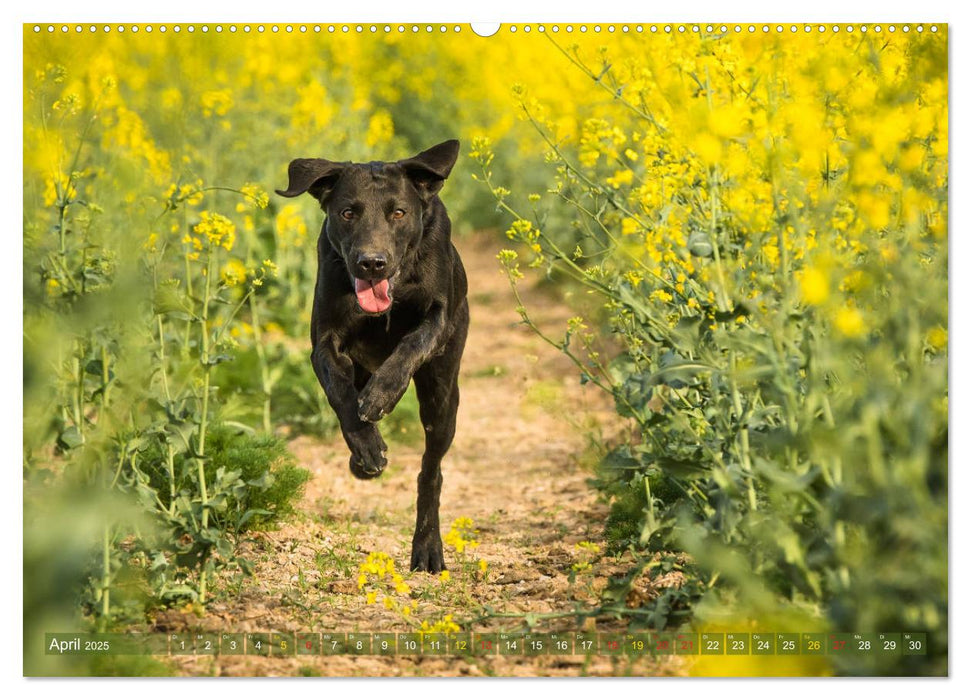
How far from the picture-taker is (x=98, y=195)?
4965mm

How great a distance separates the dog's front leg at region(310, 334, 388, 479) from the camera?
482 cm

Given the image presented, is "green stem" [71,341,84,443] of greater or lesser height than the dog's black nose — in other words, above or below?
below

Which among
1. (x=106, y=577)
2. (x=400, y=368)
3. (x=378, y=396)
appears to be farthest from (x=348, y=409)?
(x=106, y=577)

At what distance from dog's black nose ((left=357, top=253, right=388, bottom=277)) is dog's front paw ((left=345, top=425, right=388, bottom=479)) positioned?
25.6 inches

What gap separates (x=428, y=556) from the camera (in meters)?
5.52

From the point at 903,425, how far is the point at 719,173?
132cm

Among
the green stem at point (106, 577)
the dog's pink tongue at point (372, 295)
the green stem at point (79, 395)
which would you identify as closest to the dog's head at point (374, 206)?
the dog's pink tongue at point (372, 295)

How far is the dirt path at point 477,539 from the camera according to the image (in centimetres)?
366

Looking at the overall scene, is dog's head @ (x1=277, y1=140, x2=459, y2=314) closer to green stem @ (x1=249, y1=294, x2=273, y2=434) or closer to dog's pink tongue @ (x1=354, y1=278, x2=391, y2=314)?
dog's pink tongue @ (x1=354, y1=278, x2=391, y2=314)

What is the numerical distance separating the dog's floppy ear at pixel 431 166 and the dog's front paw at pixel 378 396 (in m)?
0.98

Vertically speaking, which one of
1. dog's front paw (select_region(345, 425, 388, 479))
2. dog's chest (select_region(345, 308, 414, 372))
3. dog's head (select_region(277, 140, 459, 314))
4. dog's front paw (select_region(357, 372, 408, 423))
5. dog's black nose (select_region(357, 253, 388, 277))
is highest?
dog's head (select_region(277, 140, 459, 314))

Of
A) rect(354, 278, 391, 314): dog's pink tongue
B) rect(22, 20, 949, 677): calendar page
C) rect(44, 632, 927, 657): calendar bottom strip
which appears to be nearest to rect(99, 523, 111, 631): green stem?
rect(22, 20, 949, 677): calendar page

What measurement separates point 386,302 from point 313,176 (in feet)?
2.06

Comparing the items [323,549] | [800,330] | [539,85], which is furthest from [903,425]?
[539,85]
